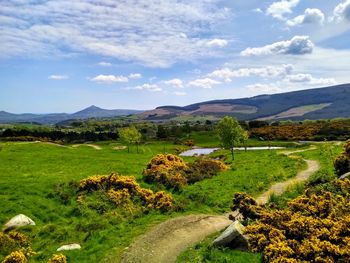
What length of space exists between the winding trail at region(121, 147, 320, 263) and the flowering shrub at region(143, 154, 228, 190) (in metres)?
10.6

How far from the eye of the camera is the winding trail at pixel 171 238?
22.3 m

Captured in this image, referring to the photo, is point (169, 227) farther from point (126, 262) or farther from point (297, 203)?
point (297, 203)

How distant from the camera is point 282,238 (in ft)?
64.4

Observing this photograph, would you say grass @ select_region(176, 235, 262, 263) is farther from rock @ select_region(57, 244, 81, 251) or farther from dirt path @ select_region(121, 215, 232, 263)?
rock @ select_region(57, 244, 81, 251)

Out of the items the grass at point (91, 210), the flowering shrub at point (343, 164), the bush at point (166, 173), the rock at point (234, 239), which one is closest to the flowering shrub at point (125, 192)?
the grass at point (91, 210)

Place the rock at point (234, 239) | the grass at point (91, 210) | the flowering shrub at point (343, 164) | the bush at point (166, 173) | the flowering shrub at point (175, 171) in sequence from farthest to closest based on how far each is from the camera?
the flowering shrub at point (175, 171) → the bush at point (166, 173) → the flowering shrub at point (343, 164) → the grass at point (91, 210) → the rock at point (234, 239)

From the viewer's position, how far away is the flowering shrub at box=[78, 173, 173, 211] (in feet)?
108

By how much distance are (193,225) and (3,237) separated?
13513 millimetres

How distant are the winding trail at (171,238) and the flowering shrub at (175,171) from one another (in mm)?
10558

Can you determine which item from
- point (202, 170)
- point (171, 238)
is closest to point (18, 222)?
point (171, 238)

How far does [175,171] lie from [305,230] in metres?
25.0

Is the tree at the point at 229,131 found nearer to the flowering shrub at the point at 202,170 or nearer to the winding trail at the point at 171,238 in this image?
the flowering shrub at the point at 202,170

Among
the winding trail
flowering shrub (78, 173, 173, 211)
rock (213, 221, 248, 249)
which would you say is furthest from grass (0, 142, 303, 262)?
rock (213, 221, 248, 249)

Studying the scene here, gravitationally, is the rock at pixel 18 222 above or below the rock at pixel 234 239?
below
